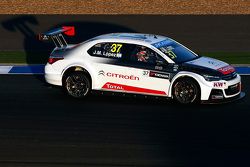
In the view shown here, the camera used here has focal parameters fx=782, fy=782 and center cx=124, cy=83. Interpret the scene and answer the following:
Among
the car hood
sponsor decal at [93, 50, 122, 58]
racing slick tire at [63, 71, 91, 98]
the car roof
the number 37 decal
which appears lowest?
racing slick tire at [63, 71, 91, 98]

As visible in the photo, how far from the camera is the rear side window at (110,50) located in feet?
58.0

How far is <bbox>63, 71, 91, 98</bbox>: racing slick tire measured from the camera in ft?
58.9

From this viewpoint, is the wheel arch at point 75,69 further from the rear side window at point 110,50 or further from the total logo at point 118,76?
the rear side window at point 110,50

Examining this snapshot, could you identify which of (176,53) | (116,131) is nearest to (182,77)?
(176,53)

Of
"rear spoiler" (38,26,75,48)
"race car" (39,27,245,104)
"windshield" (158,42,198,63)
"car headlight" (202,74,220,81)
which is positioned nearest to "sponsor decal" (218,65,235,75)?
"race car" (39,27,245,104)

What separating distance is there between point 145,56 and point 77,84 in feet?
5.77

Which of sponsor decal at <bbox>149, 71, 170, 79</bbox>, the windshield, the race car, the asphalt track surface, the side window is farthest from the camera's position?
the windshield

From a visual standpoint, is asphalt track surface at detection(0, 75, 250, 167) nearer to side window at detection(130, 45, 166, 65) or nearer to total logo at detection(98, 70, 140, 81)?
total logo at detection(98, 70, 140, 81)

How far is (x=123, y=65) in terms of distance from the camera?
57.4ft

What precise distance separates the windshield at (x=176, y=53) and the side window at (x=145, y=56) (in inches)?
8.4

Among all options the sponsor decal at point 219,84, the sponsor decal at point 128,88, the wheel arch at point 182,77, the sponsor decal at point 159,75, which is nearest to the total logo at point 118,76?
the sponsor decal at point 128,88

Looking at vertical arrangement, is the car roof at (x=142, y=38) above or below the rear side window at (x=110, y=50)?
above

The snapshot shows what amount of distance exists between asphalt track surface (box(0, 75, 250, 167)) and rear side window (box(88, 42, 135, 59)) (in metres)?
1.01

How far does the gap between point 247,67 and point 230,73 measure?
16.8ft
